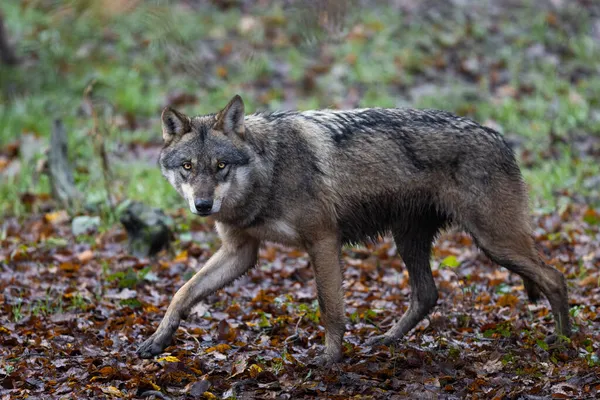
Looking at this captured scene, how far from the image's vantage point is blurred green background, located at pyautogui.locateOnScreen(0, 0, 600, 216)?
39.5 feet

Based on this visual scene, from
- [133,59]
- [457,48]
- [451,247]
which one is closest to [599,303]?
[451,247]

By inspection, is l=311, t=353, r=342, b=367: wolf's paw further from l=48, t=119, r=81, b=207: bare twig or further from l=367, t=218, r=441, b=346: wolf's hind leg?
l=48, t=119, r=81, b=207: bare twig

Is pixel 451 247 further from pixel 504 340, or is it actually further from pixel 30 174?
pixel 30 174

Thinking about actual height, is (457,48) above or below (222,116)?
below

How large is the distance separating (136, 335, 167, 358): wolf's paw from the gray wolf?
0.01 meters

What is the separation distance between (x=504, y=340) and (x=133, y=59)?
478 inches

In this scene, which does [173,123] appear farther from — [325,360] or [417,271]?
[417,271]

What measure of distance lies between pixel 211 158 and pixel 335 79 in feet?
34.1

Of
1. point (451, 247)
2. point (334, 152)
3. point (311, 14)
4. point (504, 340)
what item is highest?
point (311, 14)

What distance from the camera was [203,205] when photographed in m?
5.51

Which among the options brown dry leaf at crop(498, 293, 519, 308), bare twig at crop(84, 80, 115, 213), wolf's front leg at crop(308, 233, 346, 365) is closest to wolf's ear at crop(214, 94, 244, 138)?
wolf's front leg at crop(308, 233, 346, 365)

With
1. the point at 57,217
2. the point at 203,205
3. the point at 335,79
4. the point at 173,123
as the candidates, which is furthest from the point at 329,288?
the point at 335,79

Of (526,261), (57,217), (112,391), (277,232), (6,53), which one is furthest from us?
(6,53)

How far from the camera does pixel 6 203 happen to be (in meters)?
10.4
